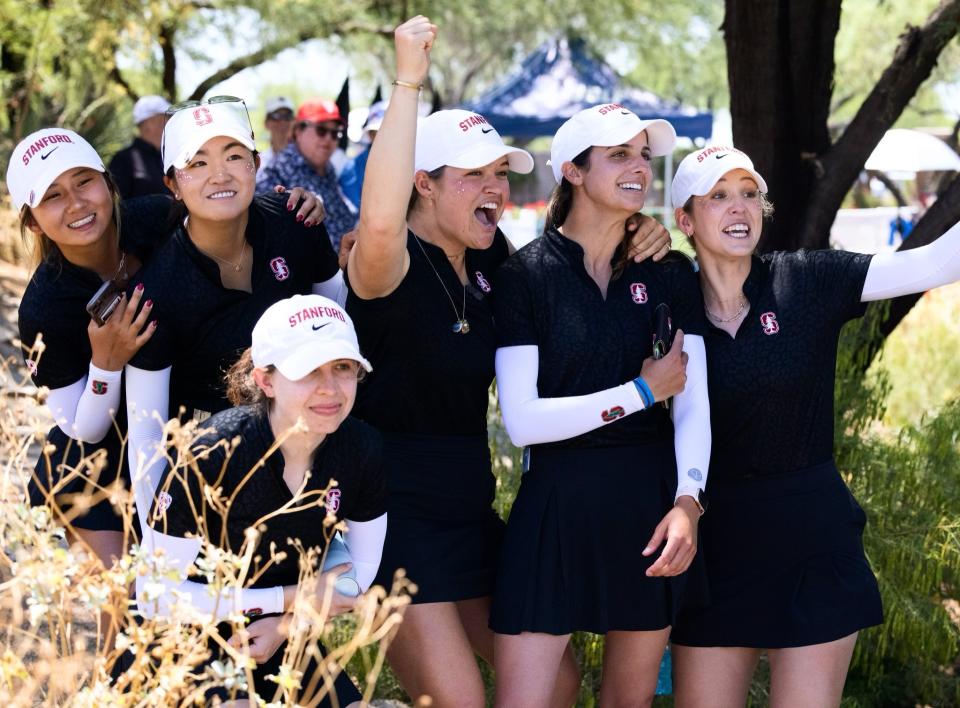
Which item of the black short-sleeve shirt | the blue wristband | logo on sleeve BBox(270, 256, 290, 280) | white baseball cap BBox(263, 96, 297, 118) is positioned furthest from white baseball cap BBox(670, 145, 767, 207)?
white baseball cap BBox(263, 96, 297, 118)

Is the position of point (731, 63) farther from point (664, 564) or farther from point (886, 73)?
point (664, 564)

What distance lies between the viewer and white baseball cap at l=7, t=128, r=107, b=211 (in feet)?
11.3

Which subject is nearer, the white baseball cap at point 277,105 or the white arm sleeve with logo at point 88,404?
the white arm sleeve with logo at point 88,404

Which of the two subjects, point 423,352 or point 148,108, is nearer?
point 423,352

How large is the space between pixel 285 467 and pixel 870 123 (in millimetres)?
3941

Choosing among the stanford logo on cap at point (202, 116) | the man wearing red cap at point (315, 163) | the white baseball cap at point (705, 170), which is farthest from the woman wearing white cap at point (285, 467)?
the man wearing red cap at point (315, 163)

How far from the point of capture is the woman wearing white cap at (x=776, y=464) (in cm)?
340

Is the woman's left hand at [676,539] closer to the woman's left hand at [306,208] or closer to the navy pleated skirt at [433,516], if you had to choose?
the navy pleated skirt at [433,516]

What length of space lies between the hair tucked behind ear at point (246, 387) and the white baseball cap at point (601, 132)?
1.06 metres

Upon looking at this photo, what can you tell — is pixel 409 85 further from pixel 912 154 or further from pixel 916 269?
pixel 912 154

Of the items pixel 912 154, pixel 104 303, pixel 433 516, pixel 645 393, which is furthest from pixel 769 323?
pixel 912 154

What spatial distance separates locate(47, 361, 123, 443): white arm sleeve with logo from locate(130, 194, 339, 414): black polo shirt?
132 mm

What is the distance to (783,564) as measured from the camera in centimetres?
347

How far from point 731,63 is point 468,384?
3.19 meters
